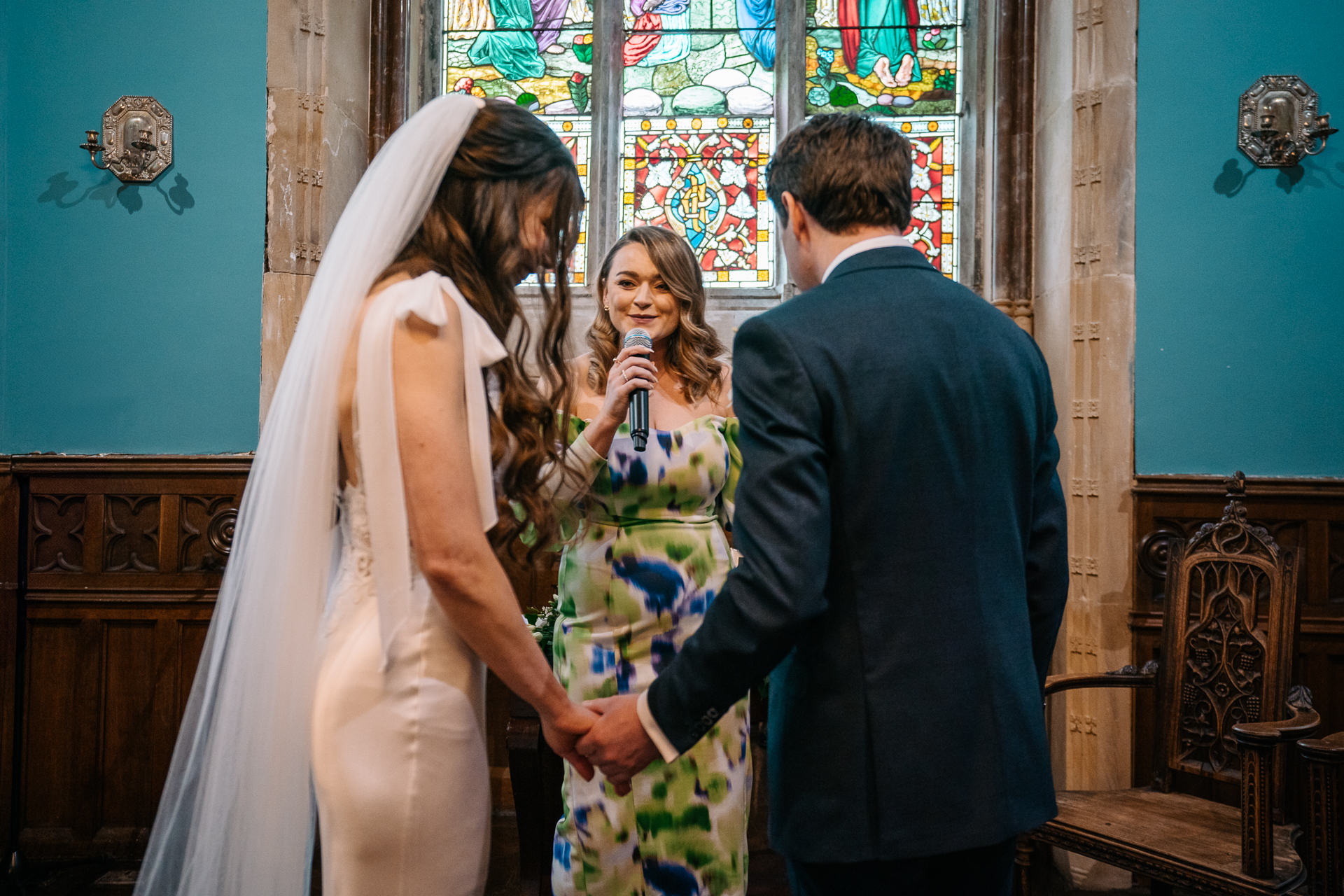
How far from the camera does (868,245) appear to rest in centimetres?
136

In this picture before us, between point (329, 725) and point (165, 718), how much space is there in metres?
2.74

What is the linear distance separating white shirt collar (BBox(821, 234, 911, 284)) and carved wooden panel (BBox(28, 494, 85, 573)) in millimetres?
3406

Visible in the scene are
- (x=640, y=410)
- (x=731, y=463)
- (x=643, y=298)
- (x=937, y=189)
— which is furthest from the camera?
(x=937, y=189)

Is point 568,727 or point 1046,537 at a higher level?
point 1046,537

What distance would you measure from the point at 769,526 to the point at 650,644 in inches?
38.4

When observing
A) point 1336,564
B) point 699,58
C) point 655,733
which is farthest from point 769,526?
point 699,58

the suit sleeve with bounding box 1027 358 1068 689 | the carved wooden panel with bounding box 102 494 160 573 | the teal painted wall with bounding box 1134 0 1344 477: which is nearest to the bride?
the suit sleeve with bounding box 1027 358 1068 689

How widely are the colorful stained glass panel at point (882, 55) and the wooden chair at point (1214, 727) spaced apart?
2.32 meters

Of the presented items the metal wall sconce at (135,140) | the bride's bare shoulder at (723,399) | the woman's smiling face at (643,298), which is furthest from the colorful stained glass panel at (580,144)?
the bride's bare shoulder at (723,399)

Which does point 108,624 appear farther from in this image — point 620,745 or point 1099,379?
point 1099,379

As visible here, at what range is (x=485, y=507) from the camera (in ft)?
4.40

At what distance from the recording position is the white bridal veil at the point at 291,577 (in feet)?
4.49

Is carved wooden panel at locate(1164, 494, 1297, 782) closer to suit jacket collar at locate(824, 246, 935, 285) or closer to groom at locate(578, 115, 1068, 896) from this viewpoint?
groom at locate(578, 115, 1068, 896)

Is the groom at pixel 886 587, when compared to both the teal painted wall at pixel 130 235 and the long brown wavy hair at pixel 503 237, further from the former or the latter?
the teal painted wall at pixel 130 235
